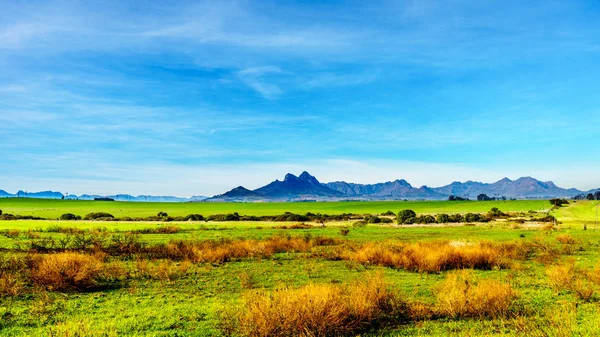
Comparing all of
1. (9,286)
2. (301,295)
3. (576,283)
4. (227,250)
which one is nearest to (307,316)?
(301,295)

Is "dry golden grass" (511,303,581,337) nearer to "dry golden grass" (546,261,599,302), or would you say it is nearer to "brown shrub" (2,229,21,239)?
"dry golden grass" (546,261,599,302)

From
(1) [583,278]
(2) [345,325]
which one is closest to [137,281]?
(2) [345,325]

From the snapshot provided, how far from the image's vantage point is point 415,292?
17.7m

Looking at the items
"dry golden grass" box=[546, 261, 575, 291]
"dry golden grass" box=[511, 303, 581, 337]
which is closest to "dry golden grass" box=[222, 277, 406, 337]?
"dry golden grass" box=[511, 303, 581, 337]

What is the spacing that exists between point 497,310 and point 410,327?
3.25 m

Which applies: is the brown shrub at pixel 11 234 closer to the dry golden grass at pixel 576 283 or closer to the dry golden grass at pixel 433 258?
the dry golden grass at pixel 433 258

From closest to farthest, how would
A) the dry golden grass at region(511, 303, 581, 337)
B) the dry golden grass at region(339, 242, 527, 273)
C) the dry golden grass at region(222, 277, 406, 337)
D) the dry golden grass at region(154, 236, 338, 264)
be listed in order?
the dry golden grass at region(511, 303, 581, 337)
the dry golden grass at region(222, 277, 406, 337)
the dry golden grass at region(339, 242, 527, 273)
the dry golden grass at region(154, 236, 338, 264)

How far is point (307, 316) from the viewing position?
11172 mm

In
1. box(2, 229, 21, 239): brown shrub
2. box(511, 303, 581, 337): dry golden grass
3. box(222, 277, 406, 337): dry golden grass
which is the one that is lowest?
box(511, 303, 581, 337): dry golden grass

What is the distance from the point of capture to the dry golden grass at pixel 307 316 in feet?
36.1

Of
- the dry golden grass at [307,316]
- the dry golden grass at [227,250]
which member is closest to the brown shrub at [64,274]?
the dry golden grass at [307,316]

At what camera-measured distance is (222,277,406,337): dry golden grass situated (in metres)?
11.0

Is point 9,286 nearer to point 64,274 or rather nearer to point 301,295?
point 64,274

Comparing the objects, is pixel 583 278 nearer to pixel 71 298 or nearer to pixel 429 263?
pixel 429 263
